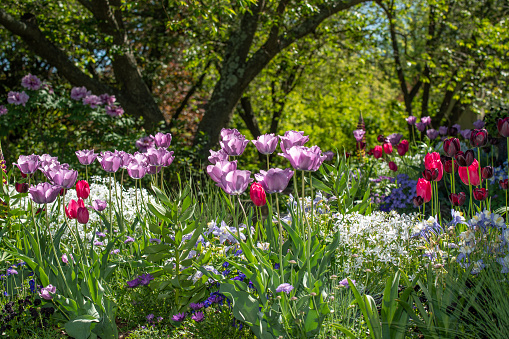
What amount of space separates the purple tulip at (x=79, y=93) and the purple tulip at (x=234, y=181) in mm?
5180

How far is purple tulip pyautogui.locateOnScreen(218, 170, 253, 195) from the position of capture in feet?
6.06

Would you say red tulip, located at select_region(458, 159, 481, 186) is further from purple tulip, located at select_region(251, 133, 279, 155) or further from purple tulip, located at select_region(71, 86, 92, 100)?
purple tulip, located at select_region(71, 86, 92, 100)

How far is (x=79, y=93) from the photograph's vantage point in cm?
638

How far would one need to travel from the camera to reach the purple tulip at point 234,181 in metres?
1.85

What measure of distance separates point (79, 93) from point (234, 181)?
5259 millimetres

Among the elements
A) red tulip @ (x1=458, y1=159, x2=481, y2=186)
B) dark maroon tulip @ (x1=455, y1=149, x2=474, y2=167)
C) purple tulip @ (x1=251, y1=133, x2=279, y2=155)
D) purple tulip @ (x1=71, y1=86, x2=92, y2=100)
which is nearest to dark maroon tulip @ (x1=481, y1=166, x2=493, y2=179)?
red tulip @ (x1=458, y1=159, x2=481, y2=186)

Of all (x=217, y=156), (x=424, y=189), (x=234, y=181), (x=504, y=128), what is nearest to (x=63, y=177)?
(x=217, y=156)

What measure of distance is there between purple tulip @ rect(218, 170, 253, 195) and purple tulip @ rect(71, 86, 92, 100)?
518cm

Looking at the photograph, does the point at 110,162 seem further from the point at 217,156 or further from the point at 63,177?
the point at 217,156

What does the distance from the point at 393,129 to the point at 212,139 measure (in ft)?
20.0

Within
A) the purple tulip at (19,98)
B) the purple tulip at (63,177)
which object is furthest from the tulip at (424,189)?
the purple tulip at (19,98)

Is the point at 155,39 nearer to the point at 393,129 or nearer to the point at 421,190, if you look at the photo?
the point at 393,129

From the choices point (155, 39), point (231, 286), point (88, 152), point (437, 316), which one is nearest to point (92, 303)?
point (231, 286)

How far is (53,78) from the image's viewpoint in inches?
340
